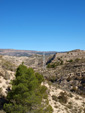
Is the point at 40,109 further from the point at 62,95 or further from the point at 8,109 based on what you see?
the point at 62,95

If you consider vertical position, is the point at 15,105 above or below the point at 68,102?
above

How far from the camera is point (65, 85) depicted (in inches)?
1178

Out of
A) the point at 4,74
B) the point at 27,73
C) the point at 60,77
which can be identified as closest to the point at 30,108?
the point at 27,73

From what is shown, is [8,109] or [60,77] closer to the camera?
[8,109]

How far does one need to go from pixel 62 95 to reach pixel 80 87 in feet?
Answer: 35.0

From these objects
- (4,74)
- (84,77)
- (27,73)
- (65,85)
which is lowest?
(65,85)

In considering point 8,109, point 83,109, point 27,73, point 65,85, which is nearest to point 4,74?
point 27,73

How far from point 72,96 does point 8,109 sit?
12374 mm

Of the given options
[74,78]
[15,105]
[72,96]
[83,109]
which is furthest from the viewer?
[74,78]

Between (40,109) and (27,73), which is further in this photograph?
(27,73)

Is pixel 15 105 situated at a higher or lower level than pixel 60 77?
higher

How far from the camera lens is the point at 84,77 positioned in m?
30.3

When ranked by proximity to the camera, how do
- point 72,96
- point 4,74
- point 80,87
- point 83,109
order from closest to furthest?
1. point 83,109
2. point 4,74
3. point 72,96
4. point 80,87

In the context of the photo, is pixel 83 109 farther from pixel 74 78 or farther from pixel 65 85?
pixel 74 78
